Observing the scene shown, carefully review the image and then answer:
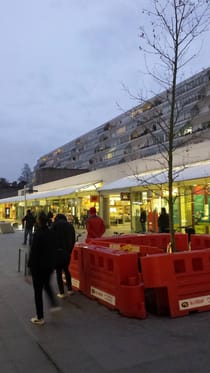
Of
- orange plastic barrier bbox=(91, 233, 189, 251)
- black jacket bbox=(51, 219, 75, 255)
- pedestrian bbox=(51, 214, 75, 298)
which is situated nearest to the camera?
pedestrian bbox=(51, 214, 75, 298)

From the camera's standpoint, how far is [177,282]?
19.7 feet

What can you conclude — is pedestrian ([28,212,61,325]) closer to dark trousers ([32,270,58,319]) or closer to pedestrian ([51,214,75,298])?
dark trousers ([32,270,58,319])

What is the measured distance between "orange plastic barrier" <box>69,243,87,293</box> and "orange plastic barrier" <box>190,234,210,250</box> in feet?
8.77

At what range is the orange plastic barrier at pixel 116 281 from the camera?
596 centimetres

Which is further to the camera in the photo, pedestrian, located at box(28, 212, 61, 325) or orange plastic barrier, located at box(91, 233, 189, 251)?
orange plastic barrier, located at box(91, 233, 189, 251)

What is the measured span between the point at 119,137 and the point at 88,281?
92.6 m

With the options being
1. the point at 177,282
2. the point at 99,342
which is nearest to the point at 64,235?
the point at 177,282

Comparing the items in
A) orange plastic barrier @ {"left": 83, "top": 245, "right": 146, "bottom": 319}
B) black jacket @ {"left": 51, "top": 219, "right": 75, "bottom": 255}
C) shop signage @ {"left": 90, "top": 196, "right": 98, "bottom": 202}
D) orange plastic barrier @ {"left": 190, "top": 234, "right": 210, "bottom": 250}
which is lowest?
orange plastic barrier @ {"left": 83, "top": 245, "right": 146, "bottom": 319}

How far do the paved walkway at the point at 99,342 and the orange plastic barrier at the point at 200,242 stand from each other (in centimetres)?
298

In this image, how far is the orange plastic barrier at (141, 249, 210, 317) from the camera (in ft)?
19.4

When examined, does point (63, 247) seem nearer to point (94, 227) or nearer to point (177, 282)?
point (177, 282)

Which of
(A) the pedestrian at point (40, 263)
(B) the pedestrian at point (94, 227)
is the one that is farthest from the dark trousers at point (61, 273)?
(B) the pedestrian at point (94, 227)

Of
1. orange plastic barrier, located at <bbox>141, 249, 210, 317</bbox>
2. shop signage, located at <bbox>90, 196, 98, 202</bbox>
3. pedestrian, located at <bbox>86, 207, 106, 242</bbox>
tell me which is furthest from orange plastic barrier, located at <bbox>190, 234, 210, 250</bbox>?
shop signage, located at <bbox>90, 196, 98, 202</bbox>

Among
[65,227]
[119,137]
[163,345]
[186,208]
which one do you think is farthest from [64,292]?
[119,137]
